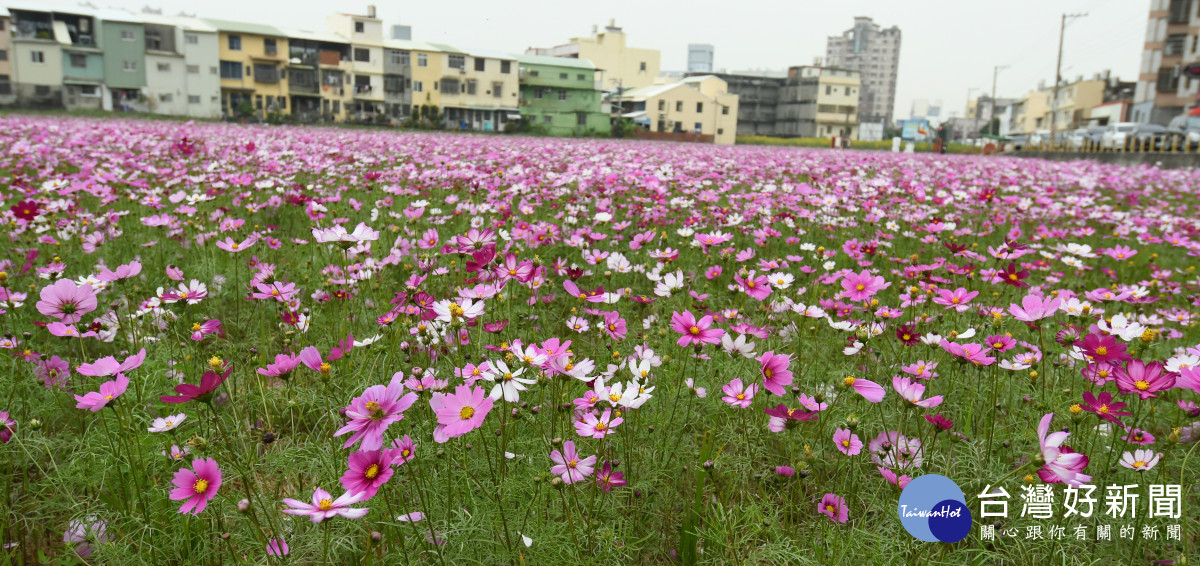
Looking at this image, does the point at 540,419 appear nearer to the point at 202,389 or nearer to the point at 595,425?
the point at 595,425

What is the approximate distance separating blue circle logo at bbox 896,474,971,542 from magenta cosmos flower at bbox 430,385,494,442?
69cm

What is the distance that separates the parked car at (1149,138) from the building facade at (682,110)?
26160 mm

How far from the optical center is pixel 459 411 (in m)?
1.18

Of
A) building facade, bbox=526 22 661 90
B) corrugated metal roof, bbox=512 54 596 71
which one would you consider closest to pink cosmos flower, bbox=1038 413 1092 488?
corrugated metal roof, bbox=512 54 596 71

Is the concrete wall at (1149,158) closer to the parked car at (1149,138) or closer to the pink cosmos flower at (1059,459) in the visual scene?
the parked car at (1149,138)

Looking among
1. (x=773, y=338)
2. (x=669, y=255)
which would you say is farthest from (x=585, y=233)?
(x=773, y=338)

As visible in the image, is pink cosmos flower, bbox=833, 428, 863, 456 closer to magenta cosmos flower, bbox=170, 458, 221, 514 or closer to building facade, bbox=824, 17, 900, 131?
magenta cosmos flower, bbox=170, 458, 221, 514

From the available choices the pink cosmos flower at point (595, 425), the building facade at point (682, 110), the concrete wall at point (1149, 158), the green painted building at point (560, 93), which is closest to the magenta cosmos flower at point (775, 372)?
the pink cosmos flower at point (595, 425)

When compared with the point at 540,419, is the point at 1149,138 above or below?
above

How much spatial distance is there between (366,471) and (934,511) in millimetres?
910

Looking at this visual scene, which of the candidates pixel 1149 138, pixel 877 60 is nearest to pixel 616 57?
pixel 1149 138

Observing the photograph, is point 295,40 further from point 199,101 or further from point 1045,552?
point 1045,552

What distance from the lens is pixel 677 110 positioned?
53.2 m

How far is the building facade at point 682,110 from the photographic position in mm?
51406
